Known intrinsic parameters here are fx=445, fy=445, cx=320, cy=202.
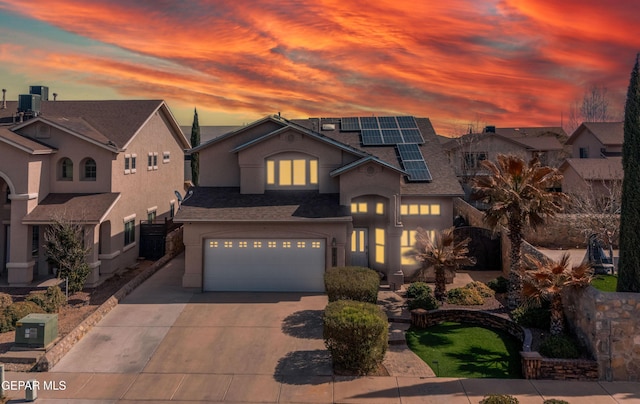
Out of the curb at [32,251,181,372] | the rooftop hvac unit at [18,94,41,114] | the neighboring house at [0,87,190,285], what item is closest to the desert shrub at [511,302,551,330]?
the curb at [32,251,181,372]

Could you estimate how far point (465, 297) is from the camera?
61.6 ft

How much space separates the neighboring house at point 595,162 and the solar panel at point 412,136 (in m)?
11.4

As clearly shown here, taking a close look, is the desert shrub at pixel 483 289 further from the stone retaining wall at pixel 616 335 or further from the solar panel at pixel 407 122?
the solar panel at pixel 407 122

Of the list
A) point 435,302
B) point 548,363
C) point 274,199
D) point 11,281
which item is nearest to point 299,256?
point 274,199

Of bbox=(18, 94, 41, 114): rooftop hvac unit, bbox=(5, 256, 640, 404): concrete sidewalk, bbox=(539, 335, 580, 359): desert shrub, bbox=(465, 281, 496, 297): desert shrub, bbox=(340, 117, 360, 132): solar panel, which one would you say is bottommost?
bbox=(5, 256, 640, 404): concrete sidewalk

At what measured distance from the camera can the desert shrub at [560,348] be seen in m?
13.5

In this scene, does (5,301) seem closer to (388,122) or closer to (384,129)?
(384,129)

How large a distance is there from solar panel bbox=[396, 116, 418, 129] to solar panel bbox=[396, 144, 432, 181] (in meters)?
2.32

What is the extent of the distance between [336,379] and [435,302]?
6754mm

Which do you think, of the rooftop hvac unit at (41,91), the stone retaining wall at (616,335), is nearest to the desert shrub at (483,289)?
the stone retaining wall at (616,335)

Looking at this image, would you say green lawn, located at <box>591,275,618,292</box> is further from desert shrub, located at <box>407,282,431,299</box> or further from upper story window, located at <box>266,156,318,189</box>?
upper story window, located at <box>266,156,318,189</box>

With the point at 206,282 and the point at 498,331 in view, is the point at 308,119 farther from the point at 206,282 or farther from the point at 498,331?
the point at 498,331

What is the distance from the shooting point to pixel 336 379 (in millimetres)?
12828

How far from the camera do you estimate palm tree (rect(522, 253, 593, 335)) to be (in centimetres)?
1436
